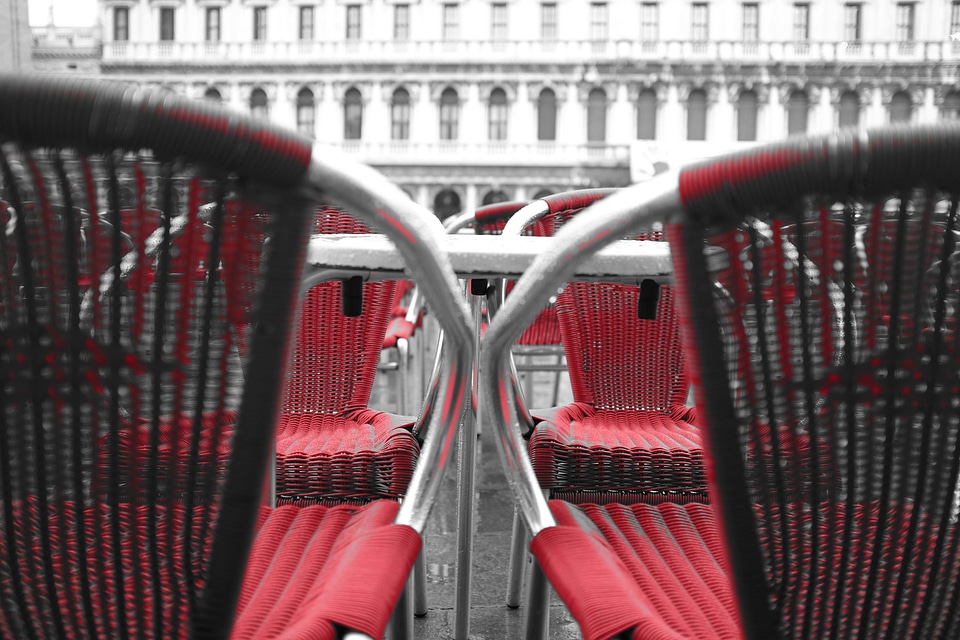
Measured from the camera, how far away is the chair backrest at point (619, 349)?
144cm

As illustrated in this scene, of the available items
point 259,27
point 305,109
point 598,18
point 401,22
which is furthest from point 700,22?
point 259,27

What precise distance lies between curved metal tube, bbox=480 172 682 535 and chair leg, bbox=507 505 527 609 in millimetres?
555

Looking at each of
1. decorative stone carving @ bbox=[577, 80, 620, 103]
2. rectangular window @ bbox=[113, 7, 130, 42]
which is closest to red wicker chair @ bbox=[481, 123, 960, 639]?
decorative stone carving @ bbox=[577, 80, 620, 103]

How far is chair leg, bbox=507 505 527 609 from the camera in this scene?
1335 mm

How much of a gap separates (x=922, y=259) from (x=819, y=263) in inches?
2.1

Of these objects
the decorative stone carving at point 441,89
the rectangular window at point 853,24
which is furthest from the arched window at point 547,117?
the rectangular window at point 853,24

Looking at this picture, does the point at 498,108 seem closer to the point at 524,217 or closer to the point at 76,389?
the point at 524,217

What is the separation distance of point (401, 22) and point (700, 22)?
8199 millimetres

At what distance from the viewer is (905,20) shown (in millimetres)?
22031

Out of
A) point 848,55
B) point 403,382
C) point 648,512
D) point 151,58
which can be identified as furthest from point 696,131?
point 648,512

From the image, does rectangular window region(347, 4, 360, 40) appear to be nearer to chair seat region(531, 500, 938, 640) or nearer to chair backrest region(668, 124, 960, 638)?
chair seat region(531, 500, 938, 640)

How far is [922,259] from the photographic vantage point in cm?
43

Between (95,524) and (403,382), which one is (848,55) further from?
(95,524)

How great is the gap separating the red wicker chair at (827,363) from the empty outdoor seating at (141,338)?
0.67 feet
